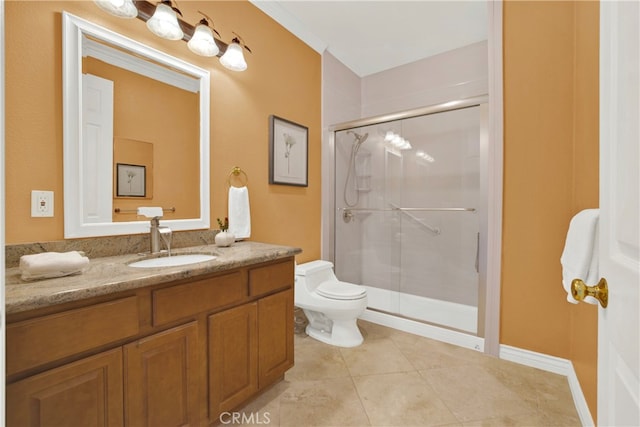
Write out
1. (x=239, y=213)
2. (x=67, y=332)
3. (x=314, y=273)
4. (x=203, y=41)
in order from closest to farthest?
(x=67, y=332)
(x=203, y=41)
(x=239, y=213)
(x=314, y=273)

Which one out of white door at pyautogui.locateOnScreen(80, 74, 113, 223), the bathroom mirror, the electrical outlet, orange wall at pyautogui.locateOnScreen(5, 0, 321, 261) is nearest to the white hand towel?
orange wall at pyautogui.locateOnScreen(5, 0, 321, 261)

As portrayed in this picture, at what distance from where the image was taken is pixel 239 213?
1.96 meters

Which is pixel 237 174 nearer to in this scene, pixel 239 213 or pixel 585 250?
pixel 239 213

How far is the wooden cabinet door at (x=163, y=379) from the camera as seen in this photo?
102 cm

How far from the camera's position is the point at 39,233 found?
1.22 m

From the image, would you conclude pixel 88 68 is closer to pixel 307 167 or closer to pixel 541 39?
pixel 307 167

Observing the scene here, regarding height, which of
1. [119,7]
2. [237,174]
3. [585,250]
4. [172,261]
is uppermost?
[119,7]

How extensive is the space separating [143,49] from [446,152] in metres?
2.57

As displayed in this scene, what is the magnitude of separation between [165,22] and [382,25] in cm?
182

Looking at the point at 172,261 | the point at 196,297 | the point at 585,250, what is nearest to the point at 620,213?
the point at 585,250

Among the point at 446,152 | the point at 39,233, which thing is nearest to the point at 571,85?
the point at 446,152

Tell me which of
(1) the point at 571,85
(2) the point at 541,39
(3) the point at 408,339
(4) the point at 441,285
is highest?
(2) the point at 541,39

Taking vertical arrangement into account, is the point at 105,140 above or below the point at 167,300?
above

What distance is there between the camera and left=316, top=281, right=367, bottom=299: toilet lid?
2094mm
